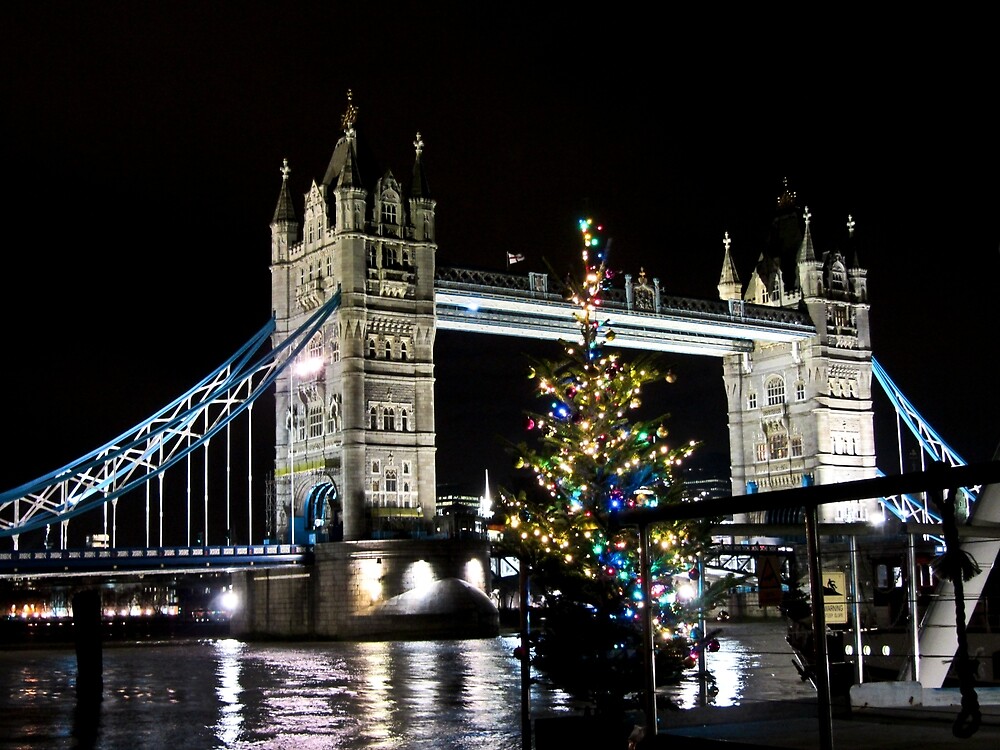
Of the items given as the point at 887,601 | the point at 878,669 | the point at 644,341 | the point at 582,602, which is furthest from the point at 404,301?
the point at 582,602

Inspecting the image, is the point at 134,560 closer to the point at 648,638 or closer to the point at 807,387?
the point at 807,387

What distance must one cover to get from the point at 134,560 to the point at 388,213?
15.6 meters

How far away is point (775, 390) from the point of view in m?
67.2

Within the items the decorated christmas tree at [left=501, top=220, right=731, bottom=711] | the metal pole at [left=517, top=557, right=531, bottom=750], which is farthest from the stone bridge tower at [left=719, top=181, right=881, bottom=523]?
the metal pole at [left=517, top=557, right=531, bottom=750]

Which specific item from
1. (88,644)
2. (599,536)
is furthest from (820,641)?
(88,644)

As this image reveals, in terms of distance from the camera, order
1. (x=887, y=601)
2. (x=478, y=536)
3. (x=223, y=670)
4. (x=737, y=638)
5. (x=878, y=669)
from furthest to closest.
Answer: (x=478, y=536)
(x=737, y=638)
(x=223, y=670)
(x=887, y=601)
(x=878, y=669)

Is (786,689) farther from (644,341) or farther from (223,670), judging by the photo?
(644,341)

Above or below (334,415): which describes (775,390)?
above

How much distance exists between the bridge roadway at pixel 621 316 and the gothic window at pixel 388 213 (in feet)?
8.87

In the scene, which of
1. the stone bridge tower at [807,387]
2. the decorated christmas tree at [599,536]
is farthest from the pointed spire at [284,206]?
the decorated christmas tree at [599,536]

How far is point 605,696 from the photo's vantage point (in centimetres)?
1265

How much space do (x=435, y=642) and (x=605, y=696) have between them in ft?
105

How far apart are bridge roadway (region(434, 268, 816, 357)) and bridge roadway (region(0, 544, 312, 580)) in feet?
38.9

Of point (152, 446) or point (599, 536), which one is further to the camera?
point (152, 446)
